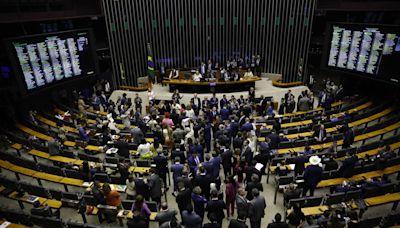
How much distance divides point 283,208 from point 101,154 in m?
6.74

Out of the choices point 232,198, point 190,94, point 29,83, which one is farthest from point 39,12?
point 232,198

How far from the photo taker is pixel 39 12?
12.1 meters

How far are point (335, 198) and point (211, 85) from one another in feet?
35.6

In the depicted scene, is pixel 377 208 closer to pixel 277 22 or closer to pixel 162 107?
pixel 162 107

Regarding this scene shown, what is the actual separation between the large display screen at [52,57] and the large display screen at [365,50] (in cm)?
1117

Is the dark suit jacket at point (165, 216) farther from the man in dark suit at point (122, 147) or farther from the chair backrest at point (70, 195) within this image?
the man in dark suit at point (122, 147)

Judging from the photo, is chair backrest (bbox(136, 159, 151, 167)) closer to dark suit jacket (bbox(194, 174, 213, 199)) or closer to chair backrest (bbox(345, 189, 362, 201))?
dark suit jacket (bbox(194, 174, 213, 199))

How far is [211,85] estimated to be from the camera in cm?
1678

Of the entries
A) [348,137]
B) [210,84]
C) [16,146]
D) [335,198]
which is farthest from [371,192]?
[16,146]

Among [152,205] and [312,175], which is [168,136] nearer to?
[152,205]

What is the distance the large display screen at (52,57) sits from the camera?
35.5 ft

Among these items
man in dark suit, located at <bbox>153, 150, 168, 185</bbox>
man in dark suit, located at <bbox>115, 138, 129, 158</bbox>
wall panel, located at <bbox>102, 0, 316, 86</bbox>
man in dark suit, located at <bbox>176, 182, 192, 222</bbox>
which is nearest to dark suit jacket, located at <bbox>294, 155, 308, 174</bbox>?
man in dark suit, located at <bbox>176, 182, 192, 222</bbox>

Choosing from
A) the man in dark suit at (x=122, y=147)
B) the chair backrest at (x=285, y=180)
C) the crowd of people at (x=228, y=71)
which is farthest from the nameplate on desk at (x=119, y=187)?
the crowd of people at (x=228, y=71)

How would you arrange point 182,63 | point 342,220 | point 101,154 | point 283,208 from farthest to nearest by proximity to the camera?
1. point 182,63
2. point 101,154
3. point 283,208
4. point 342,220
